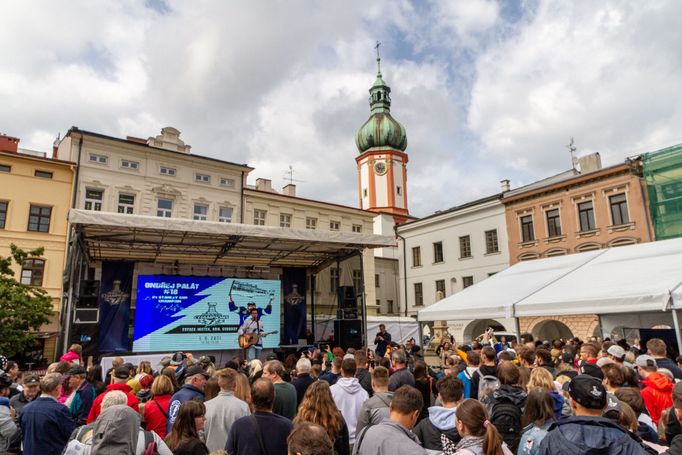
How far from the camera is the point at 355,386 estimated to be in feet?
15.7

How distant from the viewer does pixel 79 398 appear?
4.95m

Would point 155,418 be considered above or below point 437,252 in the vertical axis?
below

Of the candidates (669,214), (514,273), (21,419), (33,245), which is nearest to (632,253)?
(514,273)

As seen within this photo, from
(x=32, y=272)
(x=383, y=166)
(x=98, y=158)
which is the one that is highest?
(x=383, y=166)

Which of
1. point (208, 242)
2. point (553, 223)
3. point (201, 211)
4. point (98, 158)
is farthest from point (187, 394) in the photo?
point (553, 223)

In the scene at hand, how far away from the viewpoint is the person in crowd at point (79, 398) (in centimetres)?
492

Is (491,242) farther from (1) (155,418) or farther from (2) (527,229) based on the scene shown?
(1) (155,418)

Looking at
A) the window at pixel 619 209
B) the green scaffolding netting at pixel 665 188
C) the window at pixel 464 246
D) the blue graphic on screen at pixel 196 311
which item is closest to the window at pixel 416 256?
the window at pixel 464 246

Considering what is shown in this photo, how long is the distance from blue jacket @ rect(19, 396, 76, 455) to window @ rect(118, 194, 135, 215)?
19955 mm

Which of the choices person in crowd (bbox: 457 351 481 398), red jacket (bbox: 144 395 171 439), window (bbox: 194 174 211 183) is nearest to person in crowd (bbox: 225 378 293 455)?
red jacket (bbox: 144 395 171 439)

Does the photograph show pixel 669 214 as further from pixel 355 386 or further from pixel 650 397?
pixel 355 386

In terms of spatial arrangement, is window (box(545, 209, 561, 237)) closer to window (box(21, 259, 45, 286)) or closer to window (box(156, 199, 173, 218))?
window (box(156, 199, 173, 218))

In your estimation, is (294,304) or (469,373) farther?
(294,304)

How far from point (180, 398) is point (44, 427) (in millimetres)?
1197
